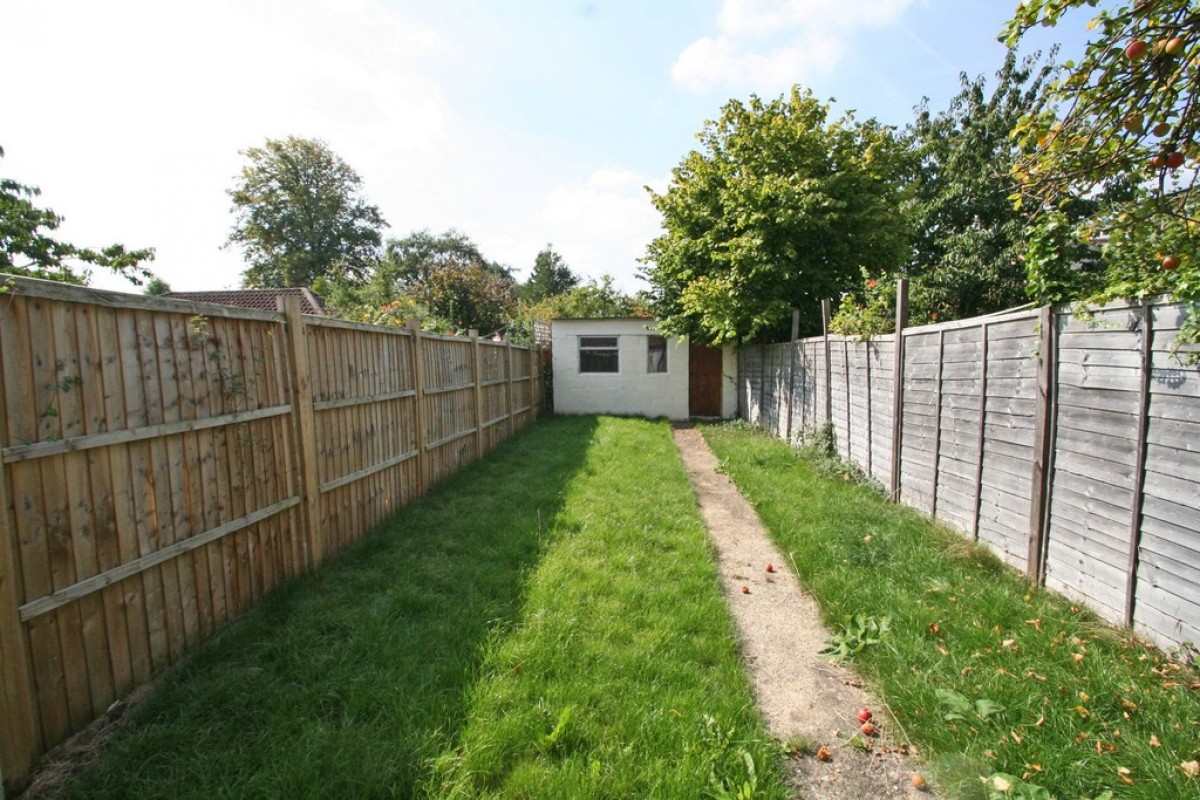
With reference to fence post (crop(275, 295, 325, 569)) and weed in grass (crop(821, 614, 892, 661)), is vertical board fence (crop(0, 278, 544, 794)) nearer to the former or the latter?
fence post (crop(275, 295, 325, 569))

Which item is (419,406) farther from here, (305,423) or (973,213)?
(973,213)

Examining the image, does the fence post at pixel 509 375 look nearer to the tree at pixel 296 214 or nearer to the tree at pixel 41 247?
the tree at pixel 41 247

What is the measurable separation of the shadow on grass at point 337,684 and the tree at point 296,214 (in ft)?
107

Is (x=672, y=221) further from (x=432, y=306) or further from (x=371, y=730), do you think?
(x=432, y=306)

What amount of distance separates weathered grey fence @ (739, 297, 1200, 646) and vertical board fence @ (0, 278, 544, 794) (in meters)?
4.80

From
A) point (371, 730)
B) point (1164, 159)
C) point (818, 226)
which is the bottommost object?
point (371, 730)

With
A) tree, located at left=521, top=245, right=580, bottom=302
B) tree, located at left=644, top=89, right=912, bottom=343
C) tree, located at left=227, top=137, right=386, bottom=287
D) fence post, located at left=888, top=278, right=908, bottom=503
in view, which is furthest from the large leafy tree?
tree, located at left=521, top=245, right=580, bottom=302

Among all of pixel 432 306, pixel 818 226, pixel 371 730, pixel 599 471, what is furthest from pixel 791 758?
pixel 432 306

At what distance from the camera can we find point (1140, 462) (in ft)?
9.21

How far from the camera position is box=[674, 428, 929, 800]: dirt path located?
216 cm

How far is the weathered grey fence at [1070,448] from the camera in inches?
104

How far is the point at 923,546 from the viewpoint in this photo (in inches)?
165

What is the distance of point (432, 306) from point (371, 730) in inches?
910

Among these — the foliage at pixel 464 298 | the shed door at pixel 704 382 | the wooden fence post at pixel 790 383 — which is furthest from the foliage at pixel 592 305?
the wooden fence post at pixel 790 383
